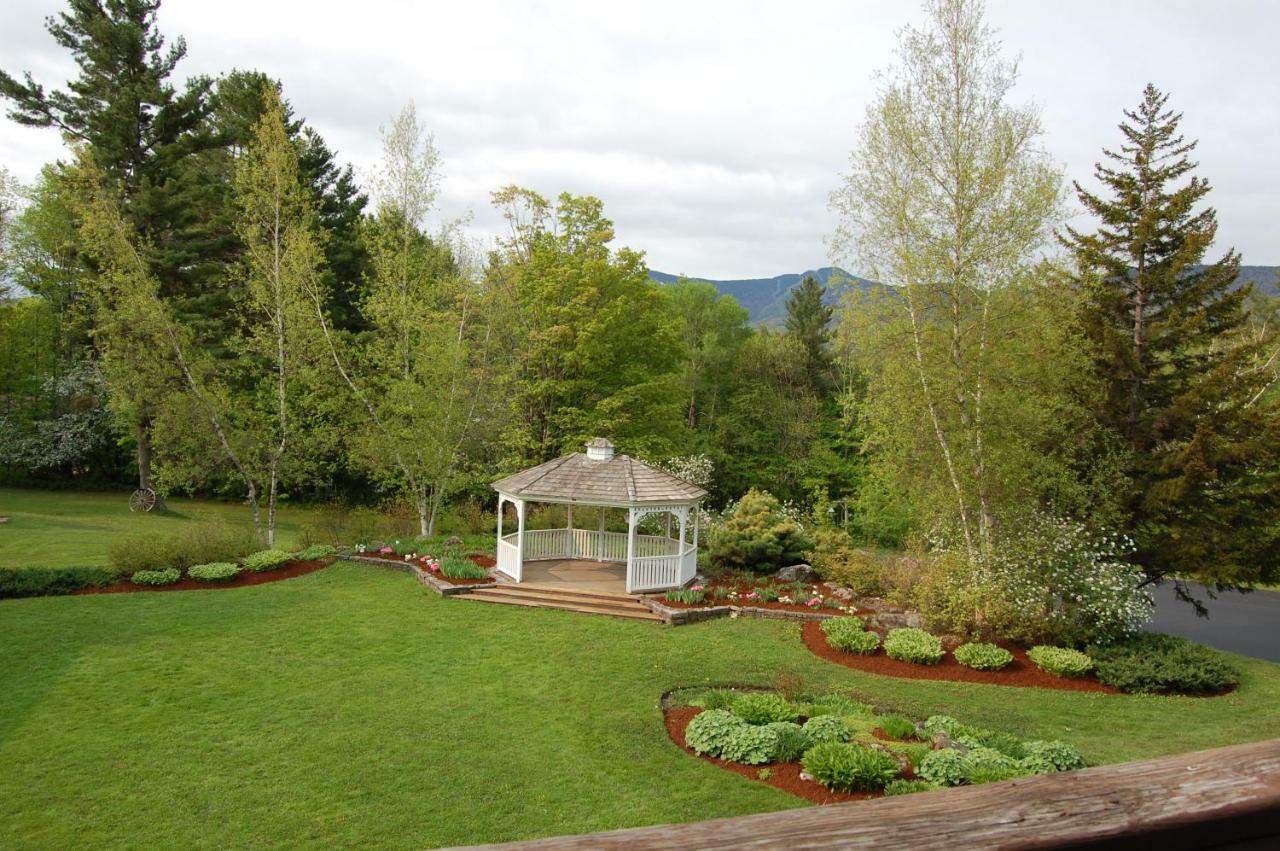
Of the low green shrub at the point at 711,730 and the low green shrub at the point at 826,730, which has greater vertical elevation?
the low green shrub at the point at 826,730

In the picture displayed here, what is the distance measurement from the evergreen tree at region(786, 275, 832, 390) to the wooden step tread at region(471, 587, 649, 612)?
986 inches

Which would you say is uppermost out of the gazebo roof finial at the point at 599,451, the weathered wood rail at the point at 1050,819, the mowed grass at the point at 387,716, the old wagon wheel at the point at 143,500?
the gazebo roof finial at the point at 599,451

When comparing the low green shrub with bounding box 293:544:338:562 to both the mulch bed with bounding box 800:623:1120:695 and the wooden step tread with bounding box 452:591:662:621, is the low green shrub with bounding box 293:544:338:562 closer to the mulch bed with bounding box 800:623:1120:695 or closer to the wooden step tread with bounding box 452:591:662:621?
the wooden step tread with bounding box 452:591:662:621

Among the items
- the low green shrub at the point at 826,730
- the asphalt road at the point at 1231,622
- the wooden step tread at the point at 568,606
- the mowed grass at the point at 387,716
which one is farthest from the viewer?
the asphalt road at the point at 1231,622

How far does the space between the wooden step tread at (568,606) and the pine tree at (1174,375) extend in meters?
10.6

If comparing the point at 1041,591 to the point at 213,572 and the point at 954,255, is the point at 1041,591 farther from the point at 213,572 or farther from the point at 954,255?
the point at 213,572

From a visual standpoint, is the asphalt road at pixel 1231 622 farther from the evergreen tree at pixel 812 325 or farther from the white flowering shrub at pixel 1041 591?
the evergreen tree at pixel 812 325

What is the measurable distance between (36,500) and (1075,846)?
34.7 meters

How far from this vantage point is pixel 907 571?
1659 centimetres

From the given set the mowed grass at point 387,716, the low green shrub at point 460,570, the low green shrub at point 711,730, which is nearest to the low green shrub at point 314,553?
the mowed grass at point 387,716

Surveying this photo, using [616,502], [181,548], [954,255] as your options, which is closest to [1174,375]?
[954,255]

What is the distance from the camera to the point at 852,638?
1376 centimetres

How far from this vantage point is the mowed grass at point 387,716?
754 cm

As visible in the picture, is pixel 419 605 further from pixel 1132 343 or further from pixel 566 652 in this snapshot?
pixel 1132 343
